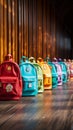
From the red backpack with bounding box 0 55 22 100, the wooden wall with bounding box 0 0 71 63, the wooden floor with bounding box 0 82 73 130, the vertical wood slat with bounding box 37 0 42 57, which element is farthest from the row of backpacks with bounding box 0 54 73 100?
the vertical wood slat with bounding box 37 0 42 57

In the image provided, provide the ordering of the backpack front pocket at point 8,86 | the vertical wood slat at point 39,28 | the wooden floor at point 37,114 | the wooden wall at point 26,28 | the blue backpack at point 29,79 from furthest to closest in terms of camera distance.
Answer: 1. the vertical wood slat at point 39,28
2. the wooden wall at point 26,28
3. the blue backpack at point 29,79
4. the backpack front pocket at point 8,86
5. the wooden floor at point 37,114

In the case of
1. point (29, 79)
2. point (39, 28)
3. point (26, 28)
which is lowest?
point (29, 79)

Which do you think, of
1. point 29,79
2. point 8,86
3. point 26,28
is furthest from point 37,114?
point 26,28

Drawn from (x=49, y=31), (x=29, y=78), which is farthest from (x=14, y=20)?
(x=49, y=31)

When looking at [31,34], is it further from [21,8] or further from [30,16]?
[21,8]

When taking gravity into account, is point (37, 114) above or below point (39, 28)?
below

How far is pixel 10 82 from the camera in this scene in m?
5.00

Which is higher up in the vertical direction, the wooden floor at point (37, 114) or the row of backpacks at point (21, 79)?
the row of backpacks at point (21, 79)

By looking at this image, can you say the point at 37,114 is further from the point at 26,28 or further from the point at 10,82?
the point at 26,28

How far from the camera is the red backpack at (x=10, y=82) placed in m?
4.98

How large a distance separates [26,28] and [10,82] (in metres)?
4.57

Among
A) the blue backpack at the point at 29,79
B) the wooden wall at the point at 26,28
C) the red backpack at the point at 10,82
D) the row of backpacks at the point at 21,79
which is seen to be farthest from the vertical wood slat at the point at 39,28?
the red backpack at the point at 10,82

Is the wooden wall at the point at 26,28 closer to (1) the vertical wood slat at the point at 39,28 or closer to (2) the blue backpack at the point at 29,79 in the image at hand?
(1) the vertical wood slat at the point at 39,28

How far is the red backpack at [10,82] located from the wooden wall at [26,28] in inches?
77.5
